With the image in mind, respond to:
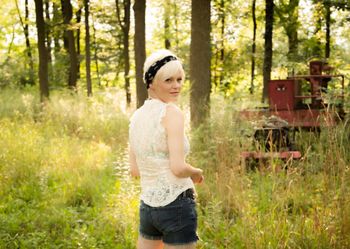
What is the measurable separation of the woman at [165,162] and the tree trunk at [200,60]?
6.40 meters

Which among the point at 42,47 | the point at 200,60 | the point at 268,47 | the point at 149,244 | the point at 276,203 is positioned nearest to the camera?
the point at 149,244

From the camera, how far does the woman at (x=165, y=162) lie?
2803 millimetres

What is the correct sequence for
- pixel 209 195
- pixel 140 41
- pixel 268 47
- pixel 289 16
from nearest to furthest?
pixel 209 195 → pixel 140 41 → pixel 268 47 → pixel 289 16

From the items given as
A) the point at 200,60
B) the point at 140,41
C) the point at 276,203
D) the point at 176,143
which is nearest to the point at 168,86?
the point at 176,143

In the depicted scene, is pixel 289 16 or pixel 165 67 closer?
pixel 165 67

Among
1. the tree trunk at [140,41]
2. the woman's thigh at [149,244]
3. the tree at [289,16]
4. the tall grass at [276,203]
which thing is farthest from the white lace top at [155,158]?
the tree at [289,16]

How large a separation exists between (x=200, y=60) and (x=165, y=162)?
7160 millimetres

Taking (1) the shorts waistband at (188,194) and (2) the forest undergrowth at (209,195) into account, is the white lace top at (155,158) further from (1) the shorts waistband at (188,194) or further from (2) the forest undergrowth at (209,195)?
(2) the forest undergrowth at (209,195)

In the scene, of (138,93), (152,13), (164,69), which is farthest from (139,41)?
(152,13)

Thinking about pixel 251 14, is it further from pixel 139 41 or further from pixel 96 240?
pixel 96 240

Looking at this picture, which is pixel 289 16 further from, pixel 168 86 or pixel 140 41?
pixel 168 86

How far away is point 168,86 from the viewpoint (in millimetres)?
2881

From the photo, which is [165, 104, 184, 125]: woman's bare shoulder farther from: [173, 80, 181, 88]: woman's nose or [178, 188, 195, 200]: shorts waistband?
[178, 188, 195, 200]: shorts waistband

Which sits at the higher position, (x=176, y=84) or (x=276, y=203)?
(x=176, y=84)
